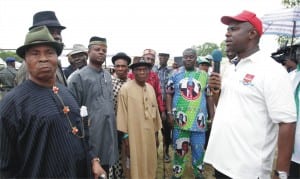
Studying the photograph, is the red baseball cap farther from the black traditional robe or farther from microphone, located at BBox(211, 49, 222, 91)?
Result: the black traditional robe

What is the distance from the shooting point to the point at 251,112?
7.23 feet

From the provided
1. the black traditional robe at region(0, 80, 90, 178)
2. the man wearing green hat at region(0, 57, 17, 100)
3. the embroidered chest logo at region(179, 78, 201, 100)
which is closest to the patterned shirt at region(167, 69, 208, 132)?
the embroidered chest logo at region(179, 78, 201, 100)

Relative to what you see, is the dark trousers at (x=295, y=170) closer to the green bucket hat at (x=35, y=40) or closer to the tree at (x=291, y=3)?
the green bucket hat at (x=35, y=40)

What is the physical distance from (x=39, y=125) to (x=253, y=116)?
4.88ft

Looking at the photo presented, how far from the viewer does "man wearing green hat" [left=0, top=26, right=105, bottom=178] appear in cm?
189

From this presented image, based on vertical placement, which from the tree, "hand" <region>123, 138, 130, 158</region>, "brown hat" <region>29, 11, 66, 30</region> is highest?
the tree

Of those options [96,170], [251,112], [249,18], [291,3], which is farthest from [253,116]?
[291,3]

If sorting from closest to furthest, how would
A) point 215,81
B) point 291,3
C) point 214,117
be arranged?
1. point 215,81
2. point 214,117
3. point 291,3

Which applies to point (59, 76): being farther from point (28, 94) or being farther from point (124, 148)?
point (124, 148)

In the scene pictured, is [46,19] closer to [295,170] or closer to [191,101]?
[191,101]

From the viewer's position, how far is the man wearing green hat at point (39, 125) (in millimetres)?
1893

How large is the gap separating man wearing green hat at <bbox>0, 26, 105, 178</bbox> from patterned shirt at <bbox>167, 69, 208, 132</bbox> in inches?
99.7

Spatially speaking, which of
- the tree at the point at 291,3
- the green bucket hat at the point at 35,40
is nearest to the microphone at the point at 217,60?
the green bucket hat at the point at 35,40

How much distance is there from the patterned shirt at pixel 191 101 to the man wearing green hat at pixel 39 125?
99.7 inches
